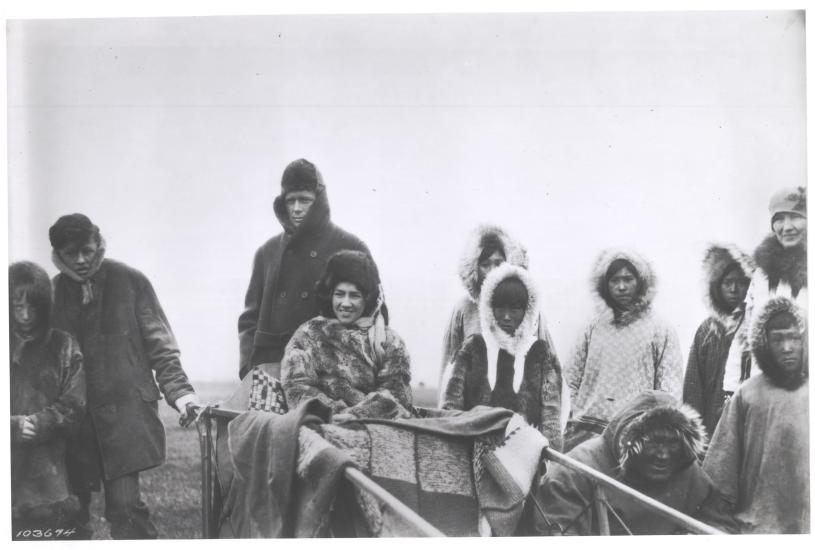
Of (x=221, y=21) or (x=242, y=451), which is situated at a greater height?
(x=221, y=21)

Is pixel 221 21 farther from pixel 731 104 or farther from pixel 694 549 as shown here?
pixel 694 549

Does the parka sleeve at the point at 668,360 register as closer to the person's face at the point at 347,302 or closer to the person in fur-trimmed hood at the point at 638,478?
the person in fur-trimmed hood at the point at 638,478

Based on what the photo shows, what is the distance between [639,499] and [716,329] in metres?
0.97

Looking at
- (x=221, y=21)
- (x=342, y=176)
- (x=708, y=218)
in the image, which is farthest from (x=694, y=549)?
(x=221, y=21)

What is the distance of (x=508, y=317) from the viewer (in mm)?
4660

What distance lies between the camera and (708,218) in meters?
4.75

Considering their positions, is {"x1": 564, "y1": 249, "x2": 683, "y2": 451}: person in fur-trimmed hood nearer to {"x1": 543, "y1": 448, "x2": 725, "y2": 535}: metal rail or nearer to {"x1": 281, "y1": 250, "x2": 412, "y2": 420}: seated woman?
{"x1": 543, "y1": 448, "x2": 725, "y2": 535}: metal rail

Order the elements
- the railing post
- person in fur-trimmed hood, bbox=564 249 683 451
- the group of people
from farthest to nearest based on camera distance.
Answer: person in fur-trimmed hood, bbox=564 249 683 451 < the group of people < the railing post

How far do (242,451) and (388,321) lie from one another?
2.97 feet

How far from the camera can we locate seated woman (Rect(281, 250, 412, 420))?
176 inches

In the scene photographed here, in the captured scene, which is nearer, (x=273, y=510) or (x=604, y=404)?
(x=273, y=510)

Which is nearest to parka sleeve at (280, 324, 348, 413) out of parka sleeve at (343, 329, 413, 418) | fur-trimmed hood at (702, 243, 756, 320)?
parka sleeve at (343, 329, 413, 418)

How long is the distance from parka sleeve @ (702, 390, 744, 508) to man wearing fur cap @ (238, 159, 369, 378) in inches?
74.7

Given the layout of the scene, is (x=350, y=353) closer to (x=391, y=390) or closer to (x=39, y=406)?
(x=391, y=390)
